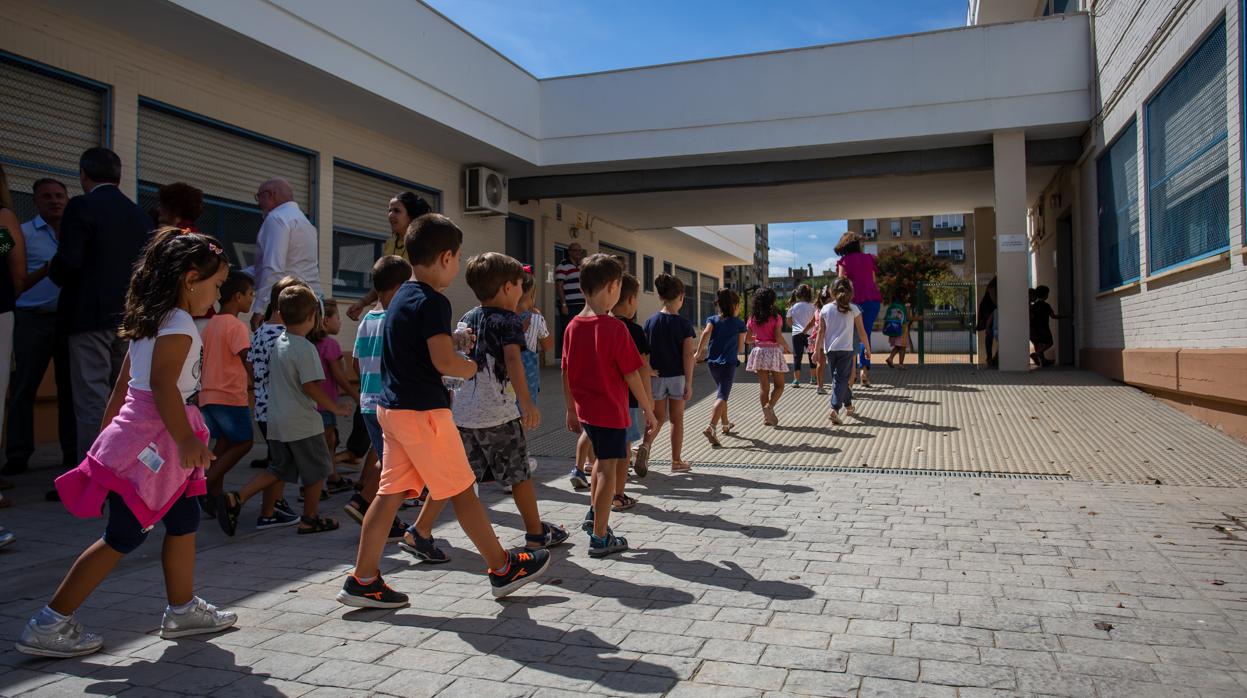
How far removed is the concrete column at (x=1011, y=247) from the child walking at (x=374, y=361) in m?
11.1

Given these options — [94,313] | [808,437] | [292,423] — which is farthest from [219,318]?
[808,437]

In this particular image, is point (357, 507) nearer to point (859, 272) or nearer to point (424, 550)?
point (424, 550)

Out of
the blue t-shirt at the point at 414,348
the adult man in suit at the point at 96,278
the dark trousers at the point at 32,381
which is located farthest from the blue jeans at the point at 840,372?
the dark trousers at the point at 32,381

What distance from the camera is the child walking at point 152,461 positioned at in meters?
2.91

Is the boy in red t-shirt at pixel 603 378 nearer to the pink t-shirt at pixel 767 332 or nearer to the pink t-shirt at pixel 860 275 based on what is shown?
the pink t-shirt at pixel 767 332

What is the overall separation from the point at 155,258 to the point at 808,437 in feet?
20.7

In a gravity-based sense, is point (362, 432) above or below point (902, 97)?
below

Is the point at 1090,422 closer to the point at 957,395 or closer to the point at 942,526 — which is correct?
the point at 957,395

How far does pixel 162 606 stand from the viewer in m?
3.50

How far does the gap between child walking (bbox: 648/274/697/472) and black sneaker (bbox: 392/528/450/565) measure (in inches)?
106

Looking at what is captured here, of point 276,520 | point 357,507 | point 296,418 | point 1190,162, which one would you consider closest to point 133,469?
point 296,418

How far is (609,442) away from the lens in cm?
433

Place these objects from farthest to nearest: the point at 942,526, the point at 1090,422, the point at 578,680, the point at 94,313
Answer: the point at 1090,422 → the point at 94,313 → the point at 942,526 → the point at 578,680

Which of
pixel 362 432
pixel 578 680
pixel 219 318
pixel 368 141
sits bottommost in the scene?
pixel 578 680
